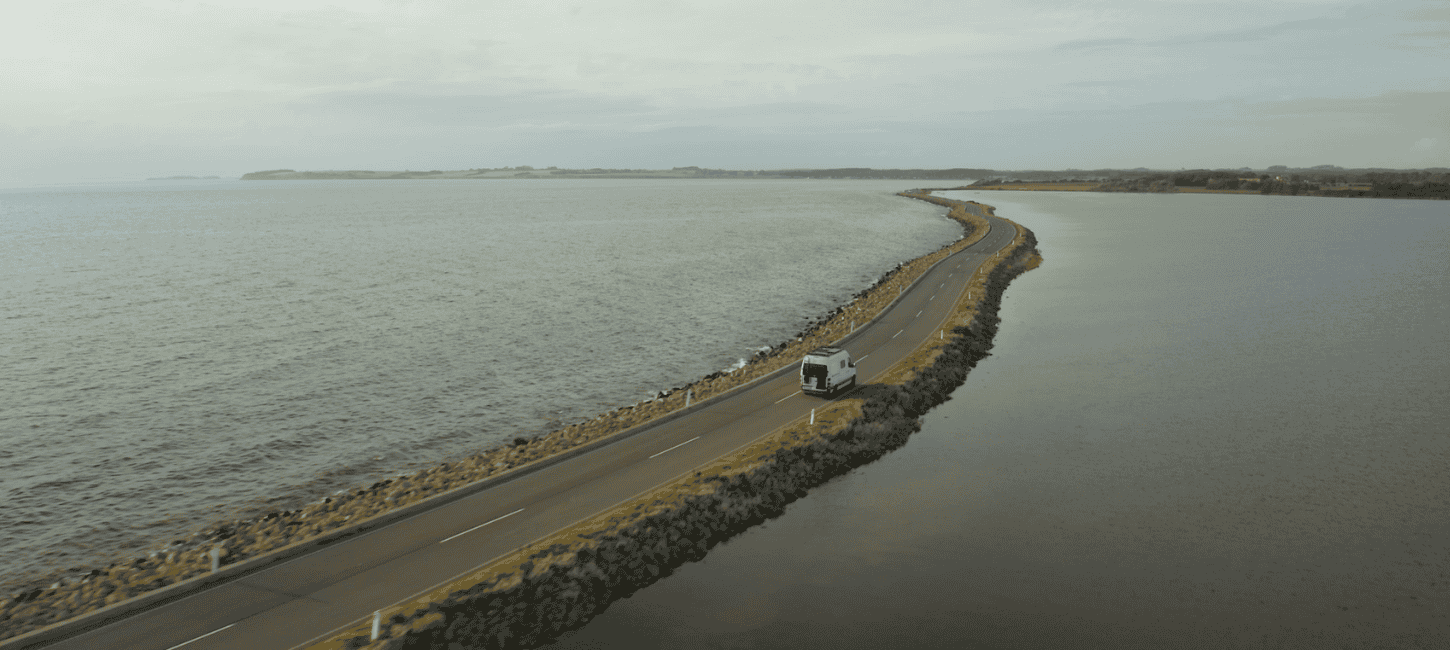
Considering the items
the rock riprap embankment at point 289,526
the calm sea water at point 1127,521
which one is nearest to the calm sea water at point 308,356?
the rock riprap embankment at point 289,526

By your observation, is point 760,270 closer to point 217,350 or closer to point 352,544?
point 217,350

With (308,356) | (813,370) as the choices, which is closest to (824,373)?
(813,370)

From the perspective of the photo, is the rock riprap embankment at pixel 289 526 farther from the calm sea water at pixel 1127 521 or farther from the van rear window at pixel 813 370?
the calm sea water at pixel 1127 521

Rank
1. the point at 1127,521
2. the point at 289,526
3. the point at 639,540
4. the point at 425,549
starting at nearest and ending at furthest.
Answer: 1. the point at 425,549
2. the point at 639,540
3. the point at 289,526
4. the point at 1127,521

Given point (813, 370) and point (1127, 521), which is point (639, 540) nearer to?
point (813, 370)

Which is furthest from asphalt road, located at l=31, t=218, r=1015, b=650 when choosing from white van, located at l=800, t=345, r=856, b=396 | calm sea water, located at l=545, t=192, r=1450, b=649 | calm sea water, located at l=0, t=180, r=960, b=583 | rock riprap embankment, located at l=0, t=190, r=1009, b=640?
calm sea water, located at l=0, t=180, r=960, b=583

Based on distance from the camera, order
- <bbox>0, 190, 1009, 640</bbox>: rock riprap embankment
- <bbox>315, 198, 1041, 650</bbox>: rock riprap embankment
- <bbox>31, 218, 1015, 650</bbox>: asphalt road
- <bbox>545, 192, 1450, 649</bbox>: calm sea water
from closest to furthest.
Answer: <bbox>31, 218, 1015, 650</bbox>: asphalt road → <bbox>315, 198, 1041, 650</bbox>: rock riprap embankment → <bbox>545, 192, 1450, 649</bbox>: calm sea water → <bbox>0, 190, 1009, 640</bbox>: rock riprap embankment

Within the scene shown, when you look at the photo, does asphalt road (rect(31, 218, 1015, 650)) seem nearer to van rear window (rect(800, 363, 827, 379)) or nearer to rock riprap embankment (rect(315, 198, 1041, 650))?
rock riprap embankment (rect(315, 198, 1041, 650))
